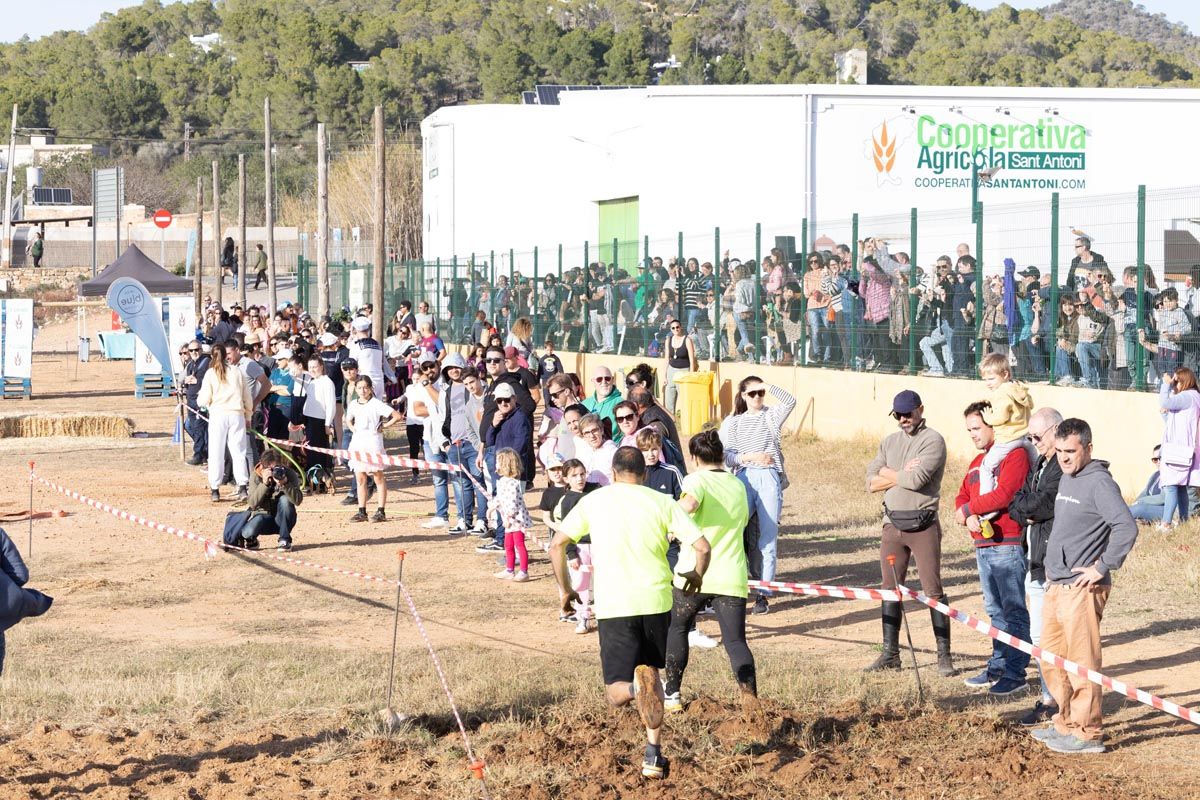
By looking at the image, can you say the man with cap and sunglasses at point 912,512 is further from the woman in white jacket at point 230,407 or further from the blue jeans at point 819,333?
the blue jeans at point 819,333

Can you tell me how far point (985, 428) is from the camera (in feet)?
30.8

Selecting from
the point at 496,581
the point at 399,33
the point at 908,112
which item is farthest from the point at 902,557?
the point at 399,33

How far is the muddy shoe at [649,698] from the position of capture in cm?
739

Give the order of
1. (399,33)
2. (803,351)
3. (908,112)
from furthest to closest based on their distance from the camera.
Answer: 1. (399,33)
2. (908,112)
3. (803,351)

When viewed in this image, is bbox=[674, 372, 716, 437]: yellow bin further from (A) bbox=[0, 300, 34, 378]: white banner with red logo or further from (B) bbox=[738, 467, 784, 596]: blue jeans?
(A) bbox=[0, 300, 34, 378]: white banner with red logo

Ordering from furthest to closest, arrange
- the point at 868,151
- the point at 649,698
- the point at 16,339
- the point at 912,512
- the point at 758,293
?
1. the point at 868,151
2. the point at 16,339
3. the point at 758,293
4. the point at 912,512
5. the point at 649,698

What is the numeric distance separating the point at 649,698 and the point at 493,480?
7494 millimetres

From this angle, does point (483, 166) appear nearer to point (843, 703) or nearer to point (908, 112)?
point (908, 112)

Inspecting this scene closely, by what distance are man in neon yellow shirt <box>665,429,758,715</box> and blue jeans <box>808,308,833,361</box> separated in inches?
550

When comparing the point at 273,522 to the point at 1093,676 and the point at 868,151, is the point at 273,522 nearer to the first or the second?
the point at 1093,676

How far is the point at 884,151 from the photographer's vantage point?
33.8 metres

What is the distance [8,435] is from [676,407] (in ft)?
36.4

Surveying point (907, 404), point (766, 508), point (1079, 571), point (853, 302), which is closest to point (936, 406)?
point (853, 302)

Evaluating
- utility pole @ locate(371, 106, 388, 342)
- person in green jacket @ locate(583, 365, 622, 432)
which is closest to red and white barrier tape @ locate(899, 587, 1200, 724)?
person in green jacket @ locate(583, 365, 622, 432)
